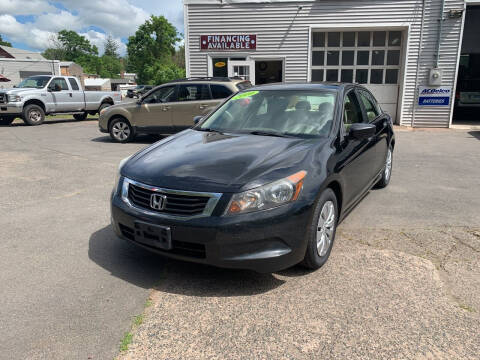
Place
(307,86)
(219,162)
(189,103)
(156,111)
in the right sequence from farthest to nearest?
(156,111)
(189,103)
(307,86)
(219,162)

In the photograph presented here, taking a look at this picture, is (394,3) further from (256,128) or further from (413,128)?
(256,128)

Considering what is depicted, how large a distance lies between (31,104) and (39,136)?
3725 mm

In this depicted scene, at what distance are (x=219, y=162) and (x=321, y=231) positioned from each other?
103 cm

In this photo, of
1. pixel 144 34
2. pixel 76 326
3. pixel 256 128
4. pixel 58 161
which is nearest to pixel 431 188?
pixel 256 128

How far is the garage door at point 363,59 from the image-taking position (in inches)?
579

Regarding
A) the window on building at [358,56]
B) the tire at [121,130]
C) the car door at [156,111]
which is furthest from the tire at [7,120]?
the window on building at [358,56]

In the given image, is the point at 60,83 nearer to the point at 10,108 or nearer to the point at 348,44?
the point at 10,108

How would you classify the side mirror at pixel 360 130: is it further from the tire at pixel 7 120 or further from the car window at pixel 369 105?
the tire at pixel 7 120

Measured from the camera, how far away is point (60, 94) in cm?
1581

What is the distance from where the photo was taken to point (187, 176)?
3043 millimetres

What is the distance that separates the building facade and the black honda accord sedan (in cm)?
1126

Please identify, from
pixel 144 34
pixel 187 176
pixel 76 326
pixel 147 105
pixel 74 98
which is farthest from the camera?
pixel 144 34

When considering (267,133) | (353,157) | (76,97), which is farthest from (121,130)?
(353,157)

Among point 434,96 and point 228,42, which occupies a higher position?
point 228,42
